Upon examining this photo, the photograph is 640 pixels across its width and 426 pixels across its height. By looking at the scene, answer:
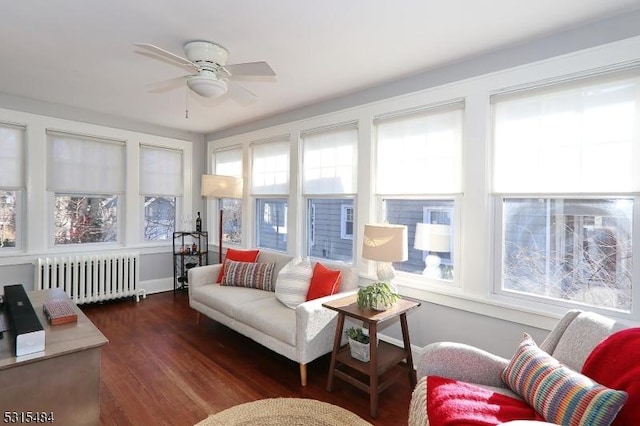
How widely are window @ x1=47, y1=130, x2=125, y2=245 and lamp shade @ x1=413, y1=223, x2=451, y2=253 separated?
4.04 meters

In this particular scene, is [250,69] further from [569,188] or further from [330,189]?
[569,188]

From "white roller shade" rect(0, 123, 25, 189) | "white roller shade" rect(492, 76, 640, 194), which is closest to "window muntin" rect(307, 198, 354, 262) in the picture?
"white roller shade" rect(492, 76, 640, 194)

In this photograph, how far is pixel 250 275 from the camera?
11.8ft

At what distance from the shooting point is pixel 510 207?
97.7 inches

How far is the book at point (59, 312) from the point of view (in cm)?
198

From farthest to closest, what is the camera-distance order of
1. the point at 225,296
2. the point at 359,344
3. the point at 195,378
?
the point at 225,296
the point at 195,378
the point at 359,344

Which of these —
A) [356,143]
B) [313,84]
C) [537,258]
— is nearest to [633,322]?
[537,258]

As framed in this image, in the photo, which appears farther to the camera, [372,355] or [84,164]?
[84,164]

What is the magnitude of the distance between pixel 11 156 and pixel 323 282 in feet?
12.7

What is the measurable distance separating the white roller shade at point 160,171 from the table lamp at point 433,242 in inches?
152

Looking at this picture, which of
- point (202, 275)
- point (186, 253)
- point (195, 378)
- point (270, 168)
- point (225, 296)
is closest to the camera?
point (195, 378)

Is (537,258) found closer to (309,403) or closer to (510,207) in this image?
(510,207)

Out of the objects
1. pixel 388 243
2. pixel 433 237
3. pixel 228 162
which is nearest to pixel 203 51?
pixel 388 243

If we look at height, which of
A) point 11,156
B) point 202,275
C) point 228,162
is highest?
point 228,162
